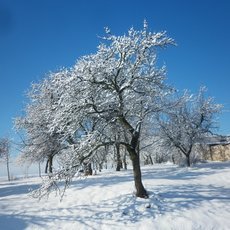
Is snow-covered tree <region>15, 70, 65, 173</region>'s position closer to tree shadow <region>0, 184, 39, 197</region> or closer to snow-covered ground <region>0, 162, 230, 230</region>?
tree shadow <region>0, 184, 39, 197</region>

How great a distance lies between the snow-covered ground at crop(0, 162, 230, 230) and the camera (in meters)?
13.2

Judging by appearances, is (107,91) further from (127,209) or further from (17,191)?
(17,191)

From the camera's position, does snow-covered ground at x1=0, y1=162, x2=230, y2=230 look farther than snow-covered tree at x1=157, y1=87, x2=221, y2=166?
No

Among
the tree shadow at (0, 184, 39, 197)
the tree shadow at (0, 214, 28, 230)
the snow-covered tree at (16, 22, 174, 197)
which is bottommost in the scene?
the tree shadow at (0, 214, 28, 230)

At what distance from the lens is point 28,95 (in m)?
33.8

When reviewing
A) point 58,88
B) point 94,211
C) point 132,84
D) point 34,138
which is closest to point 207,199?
point 94,211

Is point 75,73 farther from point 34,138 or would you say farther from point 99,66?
point 34,138

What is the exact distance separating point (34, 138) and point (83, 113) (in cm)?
1746

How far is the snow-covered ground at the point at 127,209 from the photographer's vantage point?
1317 centimetres

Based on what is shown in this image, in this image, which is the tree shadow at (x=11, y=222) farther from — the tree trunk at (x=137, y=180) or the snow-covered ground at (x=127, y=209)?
the tree trunk at (x=137, y=180)

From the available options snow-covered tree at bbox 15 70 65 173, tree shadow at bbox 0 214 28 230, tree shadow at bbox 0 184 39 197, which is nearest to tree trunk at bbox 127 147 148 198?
tree shadow at bbox 0 214 28 230

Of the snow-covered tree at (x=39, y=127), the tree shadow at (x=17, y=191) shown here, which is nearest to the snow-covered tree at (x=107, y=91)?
the tree shadow at (x=17, y=191)

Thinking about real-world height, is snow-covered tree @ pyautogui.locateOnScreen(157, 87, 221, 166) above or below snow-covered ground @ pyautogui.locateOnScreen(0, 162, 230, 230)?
above

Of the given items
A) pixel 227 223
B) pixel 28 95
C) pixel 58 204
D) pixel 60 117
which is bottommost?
pixel 227 223
